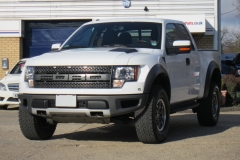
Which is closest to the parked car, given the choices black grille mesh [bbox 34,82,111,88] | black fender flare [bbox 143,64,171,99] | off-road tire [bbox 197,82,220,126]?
off-road tire [bbox 197,82,220,126]

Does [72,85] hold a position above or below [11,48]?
below

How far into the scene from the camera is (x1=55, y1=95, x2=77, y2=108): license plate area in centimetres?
679

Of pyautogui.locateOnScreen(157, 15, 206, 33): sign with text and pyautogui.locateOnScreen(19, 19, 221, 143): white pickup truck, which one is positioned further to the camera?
pyautogui.locateOnScreen(157, 15, 206, 33): sign with text

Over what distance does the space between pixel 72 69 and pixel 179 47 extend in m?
1.92

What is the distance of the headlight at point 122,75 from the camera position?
22.2 ft

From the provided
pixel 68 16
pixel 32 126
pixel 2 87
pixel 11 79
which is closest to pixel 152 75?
pixel 32 126

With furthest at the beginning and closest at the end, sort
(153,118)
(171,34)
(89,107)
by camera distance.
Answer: (171,34) < (153,118) < (89,107)

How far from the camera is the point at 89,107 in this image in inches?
265

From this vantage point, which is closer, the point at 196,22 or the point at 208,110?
the point at 208,110

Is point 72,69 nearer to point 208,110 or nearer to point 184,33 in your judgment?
point 184,33

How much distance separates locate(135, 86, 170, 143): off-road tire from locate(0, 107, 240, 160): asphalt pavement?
15 cm

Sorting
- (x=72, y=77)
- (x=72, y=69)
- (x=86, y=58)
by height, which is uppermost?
(x=86, y=58)

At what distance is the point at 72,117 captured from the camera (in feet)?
23.0

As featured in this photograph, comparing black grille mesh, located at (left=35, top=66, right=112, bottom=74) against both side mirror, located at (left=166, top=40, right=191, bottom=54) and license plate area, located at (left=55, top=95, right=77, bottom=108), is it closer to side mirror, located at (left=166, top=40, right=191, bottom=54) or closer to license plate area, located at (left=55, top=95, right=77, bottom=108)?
license plate area, located at (left=55, top=95, right=77, bottom=108)
